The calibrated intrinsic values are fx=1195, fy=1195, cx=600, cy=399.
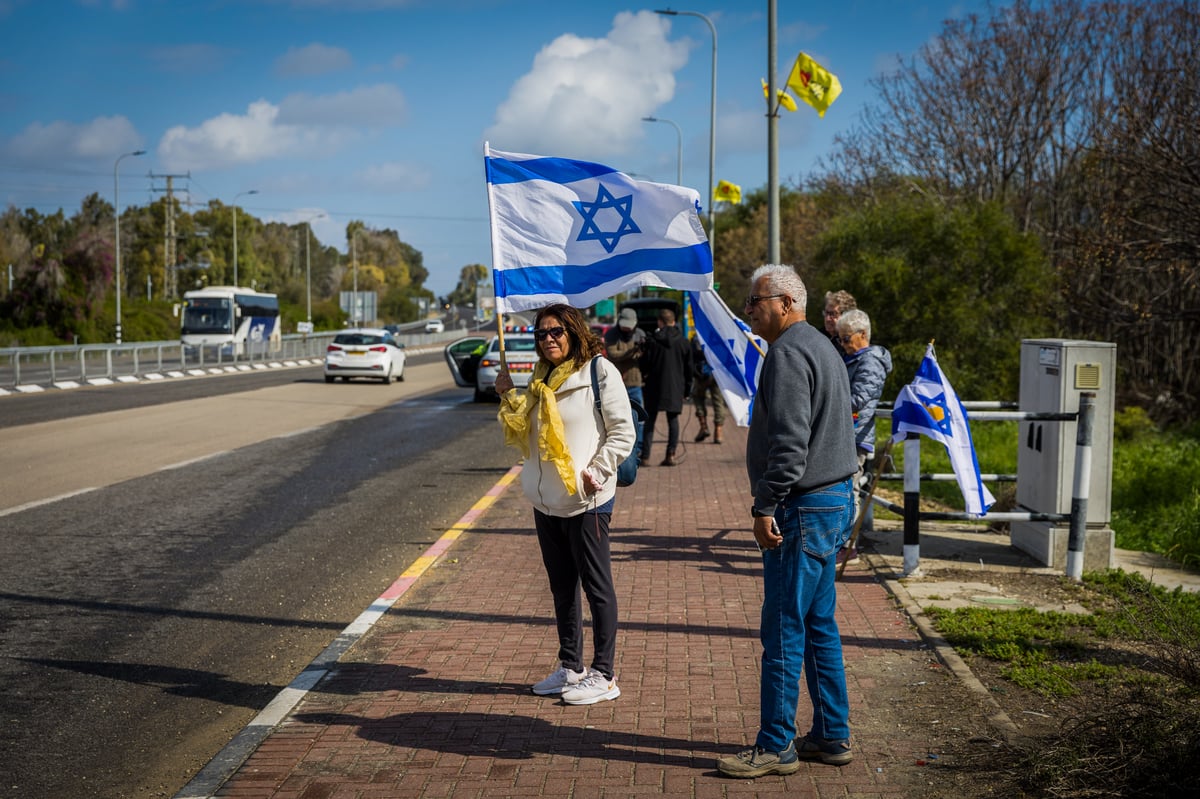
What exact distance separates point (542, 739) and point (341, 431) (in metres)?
15.3

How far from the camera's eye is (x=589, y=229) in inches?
248

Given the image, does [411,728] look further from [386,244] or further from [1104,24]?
[386,244]

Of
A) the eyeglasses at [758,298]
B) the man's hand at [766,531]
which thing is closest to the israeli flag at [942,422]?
the eyeglasses at [758,298]

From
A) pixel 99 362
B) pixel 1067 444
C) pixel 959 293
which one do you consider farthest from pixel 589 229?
pixel 99 362

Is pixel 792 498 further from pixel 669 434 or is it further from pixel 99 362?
pixel 99 362

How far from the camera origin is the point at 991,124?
31.5 meters

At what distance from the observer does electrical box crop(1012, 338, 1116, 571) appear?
820cm

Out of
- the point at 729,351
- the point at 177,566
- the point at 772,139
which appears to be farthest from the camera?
the point at 772,139

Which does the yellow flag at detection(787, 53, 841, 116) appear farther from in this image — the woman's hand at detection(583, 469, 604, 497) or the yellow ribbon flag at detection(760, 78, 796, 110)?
the woman's hand at detection(583, 469, 604, 497)

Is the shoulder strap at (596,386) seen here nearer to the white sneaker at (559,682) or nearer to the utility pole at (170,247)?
the white sneaker at (559,682)

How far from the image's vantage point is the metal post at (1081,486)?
7938mm

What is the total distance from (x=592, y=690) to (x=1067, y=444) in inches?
181

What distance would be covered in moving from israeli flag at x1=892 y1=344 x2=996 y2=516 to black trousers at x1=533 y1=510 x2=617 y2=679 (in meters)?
3.34

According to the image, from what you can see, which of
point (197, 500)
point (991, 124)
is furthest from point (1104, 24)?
point (197, 500)
